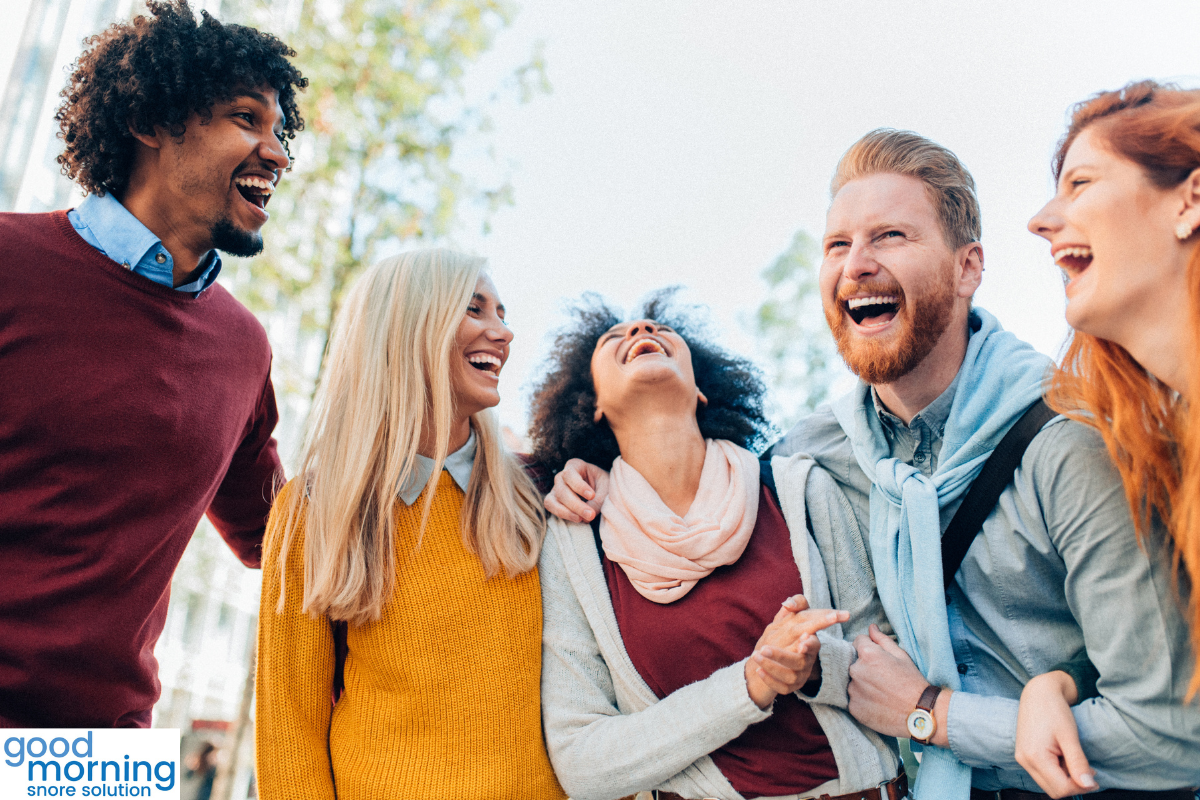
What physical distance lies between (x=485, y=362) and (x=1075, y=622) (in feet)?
7.64

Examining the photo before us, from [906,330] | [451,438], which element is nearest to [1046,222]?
[906,330]

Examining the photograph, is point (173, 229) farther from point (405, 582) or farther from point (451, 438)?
point (405, 582)

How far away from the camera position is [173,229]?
3359 mm

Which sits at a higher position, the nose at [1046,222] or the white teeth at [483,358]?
the nose at [1046,222]

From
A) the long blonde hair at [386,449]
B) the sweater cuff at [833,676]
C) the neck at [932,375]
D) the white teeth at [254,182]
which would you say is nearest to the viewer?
the sweater cuff at [833,676]

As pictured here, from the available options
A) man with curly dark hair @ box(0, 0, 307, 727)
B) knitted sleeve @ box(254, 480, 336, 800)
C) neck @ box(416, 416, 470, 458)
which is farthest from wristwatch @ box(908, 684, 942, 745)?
man with curly dark hair @ box(0, 0, 307, 727)

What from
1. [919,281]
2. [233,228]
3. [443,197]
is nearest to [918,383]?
[919,281]

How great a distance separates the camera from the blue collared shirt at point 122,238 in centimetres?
313

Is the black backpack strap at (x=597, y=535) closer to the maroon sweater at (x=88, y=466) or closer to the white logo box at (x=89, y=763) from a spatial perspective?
the maroon sweater at (x=88, y=466)

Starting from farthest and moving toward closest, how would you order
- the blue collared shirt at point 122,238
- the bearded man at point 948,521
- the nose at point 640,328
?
the nose at point 640,328
the blue collared shirt at point 122,238
the bearded man at point 948,521

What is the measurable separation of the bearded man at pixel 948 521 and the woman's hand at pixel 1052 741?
0.03 metres

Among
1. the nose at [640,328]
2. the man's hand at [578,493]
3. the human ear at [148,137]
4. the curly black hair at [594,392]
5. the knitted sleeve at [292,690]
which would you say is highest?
the human ear at [148,137]

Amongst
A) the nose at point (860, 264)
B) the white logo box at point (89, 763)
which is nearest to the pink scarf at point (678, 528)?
the nose at point (860, 264)

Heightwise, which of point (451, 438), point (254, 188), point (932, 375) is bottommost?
point (451, 438)
